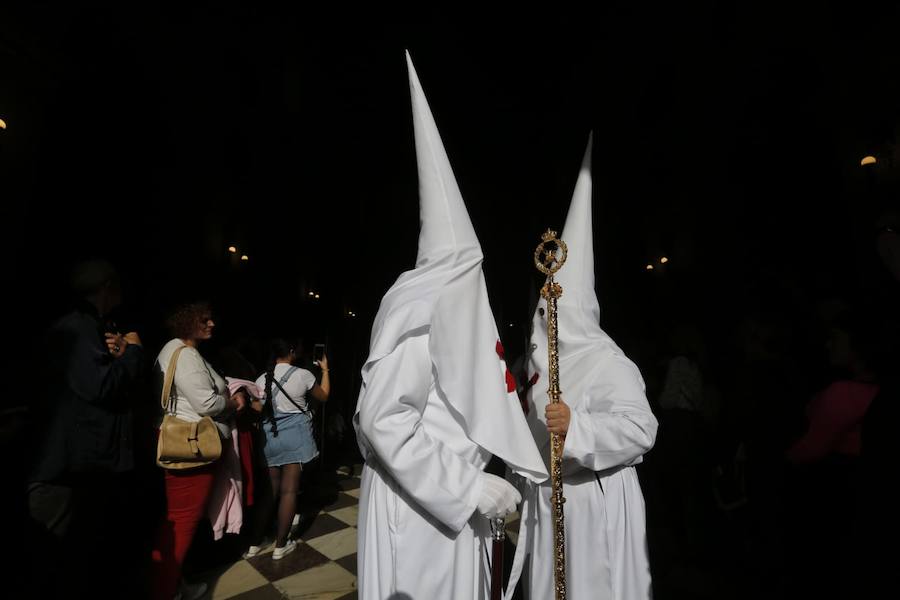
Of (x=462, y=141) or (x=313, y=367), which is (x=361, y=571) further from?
(x=462, y=141)

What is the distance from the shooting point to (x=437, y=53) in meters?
3.42

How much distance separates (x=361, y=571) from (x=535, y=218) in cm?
466

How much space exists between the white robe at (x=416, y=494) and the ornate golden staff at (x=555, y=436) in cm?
31

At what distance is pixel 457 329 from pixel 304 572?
97.6 inches

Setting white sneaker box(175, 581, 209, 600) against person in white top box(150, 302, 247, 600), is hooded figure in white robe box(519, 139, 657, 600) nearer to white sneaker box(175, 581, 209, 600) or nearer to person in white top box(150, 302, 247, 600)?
person in white top box(150, 302, 247, 600)

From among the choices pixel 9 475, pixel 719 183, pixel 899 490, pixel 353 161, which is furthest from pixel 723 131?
pixel 9 475

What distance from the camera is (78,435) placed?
175 cm

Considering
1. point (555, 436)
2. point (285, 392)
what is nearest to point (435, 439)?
point (555, 436)

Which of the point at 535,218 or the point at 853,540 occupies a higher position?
the point at 535,218

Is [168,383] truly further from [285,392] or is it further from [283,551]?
[283,551]

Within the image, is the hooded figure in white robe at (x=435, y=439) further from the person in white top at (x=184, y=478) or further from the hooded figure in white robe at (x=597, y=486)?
the person in white top at (x=184, y=478)

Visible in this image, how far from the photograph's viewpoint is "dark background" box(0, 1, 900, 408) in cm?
295

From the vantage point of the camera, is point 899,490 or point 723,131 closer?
point 899,490

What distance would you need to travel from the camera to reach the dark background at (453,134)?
295 centimetres
